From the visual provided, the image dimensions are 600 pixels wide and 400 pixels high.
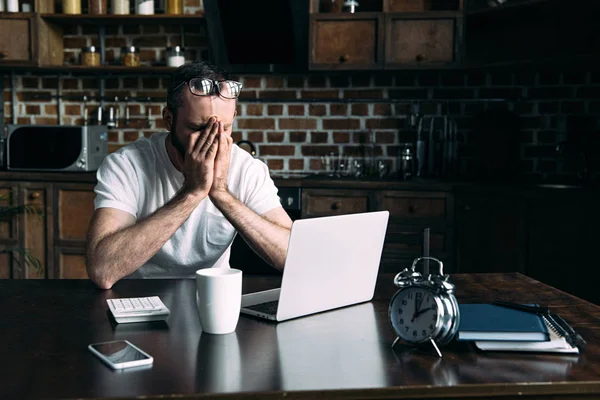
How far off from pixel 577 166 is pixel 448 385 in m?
3.14

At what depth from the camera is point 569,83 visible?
149 inches

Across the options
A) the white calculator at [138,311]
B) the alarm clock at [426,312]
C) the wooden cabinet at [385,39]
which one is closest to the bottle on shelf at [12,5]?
the wooden cabinet at [385,39]

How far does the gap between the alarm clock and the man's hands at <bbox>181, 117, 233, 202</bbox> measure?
30.6 inches

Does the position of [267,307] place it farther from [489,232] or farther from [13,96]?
[13,96]

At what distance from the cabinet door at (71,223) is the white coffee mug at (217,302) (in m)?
2.71

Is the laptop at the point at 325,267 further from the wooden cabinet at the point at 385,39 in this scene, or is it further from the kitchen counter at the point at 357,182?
the wooden cabinet at the point at 385,39

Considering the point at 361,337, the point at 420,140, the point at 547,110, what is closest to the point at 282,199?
the point at 420,140

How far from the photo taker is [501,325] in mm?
1150

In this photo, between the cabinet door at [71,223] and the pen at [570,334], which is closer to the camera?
the pen at [570,334]

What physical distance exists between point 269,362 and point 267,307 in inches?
12.9

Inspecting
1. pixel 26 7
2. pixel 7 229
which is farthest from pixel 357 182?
pixel 26 7

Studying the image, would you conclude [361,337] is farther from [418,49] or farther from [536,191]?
[418,49]

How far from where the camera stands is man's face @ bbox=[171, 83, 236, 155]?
180 centimetres

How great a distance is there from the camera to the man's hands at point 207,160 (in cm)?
177
